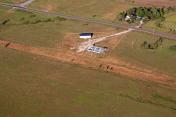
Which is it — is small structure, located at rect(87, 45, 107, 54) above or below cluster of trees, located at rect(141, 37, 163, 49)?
below

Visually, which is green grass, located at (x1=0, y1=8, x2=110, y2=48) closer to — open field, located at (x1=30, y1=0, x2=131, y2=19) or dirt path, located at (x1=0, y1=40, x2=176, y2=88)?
dirt path, located at (x1=0, y1=40, x2=176, y2=88)

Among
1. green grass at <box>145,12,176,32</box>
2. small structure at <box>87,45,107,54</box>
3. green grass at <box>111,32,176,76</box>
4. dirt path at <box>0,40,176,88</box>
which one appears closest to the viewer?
dirt path at <box>0,40,176,88</box>

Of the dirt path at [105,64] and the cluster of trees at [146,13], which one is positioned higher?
the cluster of trees at [146,13]

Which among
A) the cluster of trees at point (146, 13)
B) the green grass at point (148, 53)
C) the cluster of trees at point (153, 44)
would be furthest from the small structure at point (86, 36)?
the cluster of trees at point (146, 13)

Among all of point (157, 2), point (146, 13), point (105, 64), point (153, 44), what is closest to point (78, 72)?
point (105, 64)

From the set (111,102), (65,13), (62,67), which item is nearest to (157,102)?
(111,102)

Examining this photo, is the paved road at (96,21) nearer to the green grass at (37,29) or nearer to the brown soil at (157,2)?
the green grass at (37,29)

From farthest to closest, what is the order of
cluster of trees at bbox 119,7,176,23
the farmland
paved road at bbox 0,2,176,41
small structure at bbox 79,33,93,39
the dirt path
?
cluster of trees at bbox 119,7,176,23
paved road at bbox 0,2,176,41
small structure at bbox 79,33,93,39
the dirt path
the farmland

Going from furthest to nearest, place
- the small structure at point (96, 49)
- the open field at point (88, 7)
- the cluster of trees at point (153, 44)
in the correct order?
the open field at point (88, 7) → the cluster of trees at point (153, 44) → the small structure at point (96, 49)

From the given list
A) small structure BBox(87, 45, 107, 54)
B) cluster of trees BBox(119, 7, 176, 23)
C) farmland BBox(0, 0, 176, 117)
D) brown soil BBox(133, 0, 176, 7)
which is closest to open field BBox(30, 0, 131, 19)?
farmland BBox(0, 0, 176, 117)
